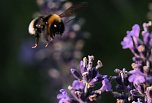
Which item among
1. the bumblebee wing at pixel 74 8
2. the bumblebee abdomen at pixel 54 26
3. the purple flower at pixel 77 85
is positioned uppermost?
the bumblebee wing at pixel 74 8

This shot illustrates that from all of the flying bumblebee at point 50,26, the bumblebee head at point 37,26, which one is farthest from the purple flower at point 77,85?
the bumblebee head at point 37,26

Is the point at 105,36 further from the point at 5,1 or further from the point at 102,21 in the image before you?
the point at 5,1

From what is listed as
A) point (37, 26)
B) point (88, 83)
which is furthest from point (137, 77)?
point (37, 26)

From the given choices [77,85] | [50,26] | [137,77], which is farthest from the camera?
[50,26]

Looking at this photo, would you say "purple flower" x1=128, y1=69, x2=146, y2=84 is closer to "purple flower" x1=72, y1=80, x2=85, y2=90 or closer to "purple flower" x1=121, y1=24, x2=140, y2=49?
"purple flower" x1=121, y1=24, x2=140, y2=49

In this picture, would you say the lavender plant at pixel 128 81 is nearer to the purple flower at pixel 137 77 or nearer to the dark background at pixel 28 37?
the purple flower at pixel 137 77

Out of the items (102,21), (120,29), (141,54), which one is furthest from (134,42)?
(102,21)

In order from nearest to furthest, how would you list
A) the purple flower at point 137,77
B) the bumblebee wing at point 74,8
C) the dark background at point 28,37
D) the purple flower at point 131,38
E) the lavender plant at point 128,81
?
1. the purple flower at point 137,77
2. the lavender plant at point 128,81
3. the purple flower at point 131,38
4. the bumblebee wing at point 74,8
5. the dark background at point 28,37

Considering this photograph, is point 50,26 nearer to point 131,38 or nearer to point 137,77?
point 131,38
